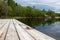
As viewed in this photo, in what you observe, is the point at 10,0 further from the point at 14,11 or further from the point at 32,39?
the point at 32,39

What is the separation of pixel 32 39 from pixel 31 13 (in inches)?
4464

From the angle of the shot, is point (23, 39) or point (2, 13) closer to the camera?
point (23, 39)

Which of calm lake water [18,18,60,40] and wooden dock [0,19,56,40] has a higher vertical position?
wooden dock [0,19,56,40]

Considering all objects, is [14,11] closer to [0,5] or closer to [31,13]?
[31,13]

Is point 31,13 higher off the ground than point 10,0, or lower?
Answer: lower

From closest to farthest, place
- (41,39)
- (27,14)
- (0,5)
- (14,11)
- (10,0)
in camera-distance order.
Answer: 1. (41,39)
2. (0,5)
3. (10,0)
4. (14,11)
5. (27,14)

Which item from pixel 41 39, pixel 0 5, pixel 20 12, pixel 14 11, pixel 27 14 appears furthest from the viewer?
pixel 27 14

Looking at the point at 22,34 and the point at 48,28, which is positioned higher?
the point at 22,34

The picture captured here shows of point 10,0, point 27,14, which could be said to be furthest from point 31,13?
point 10,0

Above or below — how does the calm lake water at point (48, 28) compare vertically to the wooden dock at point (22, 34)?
below

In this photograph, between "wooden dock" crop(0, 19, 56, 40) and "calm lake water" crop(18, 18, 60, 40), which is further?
"calm lake water" crop(18, 18, 60, 40)

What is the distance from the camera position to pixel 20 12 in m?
104

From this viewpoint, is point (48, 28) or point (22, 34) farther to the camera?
point (48, 28)

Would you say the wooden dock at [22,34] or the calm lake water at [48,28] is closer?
the wooden dock at [22,34]
